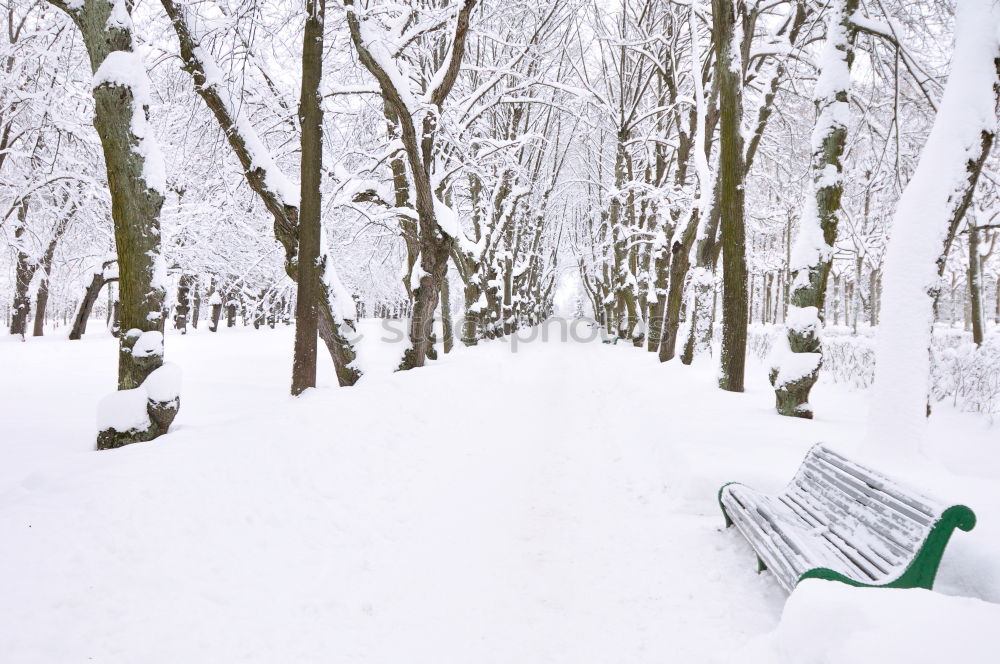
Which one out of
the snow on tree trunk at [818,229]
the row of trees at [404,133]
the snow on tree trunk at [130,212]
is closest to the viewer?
the snow on tree trunk at [130,212]

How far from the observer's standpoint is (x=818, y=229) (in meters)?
6.26

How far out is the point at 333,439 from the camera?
462 centimetres

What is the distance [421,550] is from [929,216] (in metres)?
5.13

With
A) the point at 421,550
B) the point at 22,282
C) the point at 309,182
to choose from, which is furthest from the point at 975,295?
the point at 22,282

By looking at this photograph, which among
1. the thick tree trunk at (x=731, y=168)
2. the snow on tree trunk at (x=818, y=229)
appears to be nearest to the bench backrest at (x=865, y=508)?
the snow on tree trunk at (x=818, y=229)

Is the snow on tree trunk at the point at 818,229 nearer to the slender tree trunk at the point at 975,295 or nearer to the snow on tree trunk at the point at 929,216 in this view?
the snow on tree trunk at the point at 929,216

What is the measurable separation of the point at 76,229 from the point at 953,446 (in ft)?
67.1

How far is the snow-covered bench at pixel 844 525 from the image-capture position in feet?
7.72

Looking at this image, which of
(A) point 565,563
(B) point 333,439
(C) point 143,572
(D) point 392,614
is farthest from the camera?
(B) point 333,439

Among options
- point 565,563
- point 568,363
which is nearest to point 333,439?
point 565,563

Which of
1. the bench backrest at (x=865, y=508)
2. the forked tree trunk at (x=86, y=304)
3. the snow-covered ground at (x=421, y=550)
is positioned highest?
the forked tree trunk at (x=86, y=304)

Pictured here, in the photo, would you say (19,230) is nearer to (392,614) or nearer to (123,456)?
(123,456)

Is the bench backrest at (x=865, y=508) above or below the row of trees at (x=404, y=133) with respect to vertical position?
below

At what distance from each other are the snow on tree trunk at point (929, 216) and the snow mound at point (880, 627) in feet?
9.35
